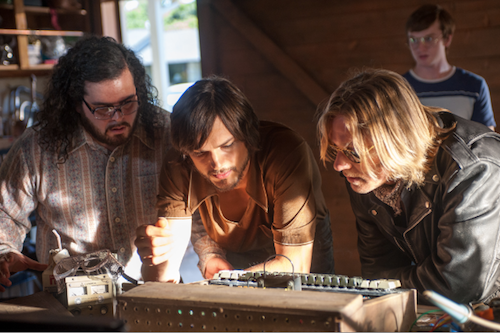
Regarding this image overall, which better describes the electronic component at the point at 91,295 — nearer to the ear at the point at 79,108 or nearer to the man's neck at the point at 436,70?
the ear at the point at 79,108

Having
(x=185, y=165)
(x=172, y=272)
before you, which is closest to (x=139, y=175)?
(x=185, y=165)

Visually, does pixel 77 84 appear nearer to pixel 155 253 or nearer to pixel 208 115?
pixel 208 115

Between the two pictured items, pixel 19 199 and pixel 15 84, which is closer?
pixel 19 199

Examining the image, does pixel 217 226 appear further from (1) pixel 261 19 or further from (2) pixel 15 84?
(2) pixel 15 84

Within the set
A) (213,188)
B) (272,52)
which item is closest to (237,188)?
(213,188)

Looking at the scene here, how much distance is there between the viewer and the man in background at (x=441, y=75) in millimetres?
2453

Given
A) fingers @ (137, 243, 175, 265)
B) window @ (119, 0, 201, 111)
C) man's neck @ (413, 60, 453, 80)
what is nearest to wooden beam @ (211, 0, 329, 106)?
man's neck @ (413, 60, 453, 80)

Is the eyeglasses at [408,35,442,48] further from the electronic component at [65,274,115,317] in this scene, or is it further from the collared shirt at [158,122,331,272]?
the electronic component at [65,274,115,317]

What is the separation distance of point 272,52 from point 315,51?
0.30 metres

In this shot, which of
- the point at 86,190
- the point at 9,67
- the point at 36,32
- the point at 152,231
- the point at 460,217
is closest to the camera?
the point at 460,217

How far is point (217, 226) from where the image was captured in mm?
1660

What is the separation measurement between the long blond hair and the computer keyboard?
367 mm

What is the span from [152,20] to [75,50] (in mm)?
5193

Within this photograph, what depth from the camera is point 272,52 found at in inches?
125
